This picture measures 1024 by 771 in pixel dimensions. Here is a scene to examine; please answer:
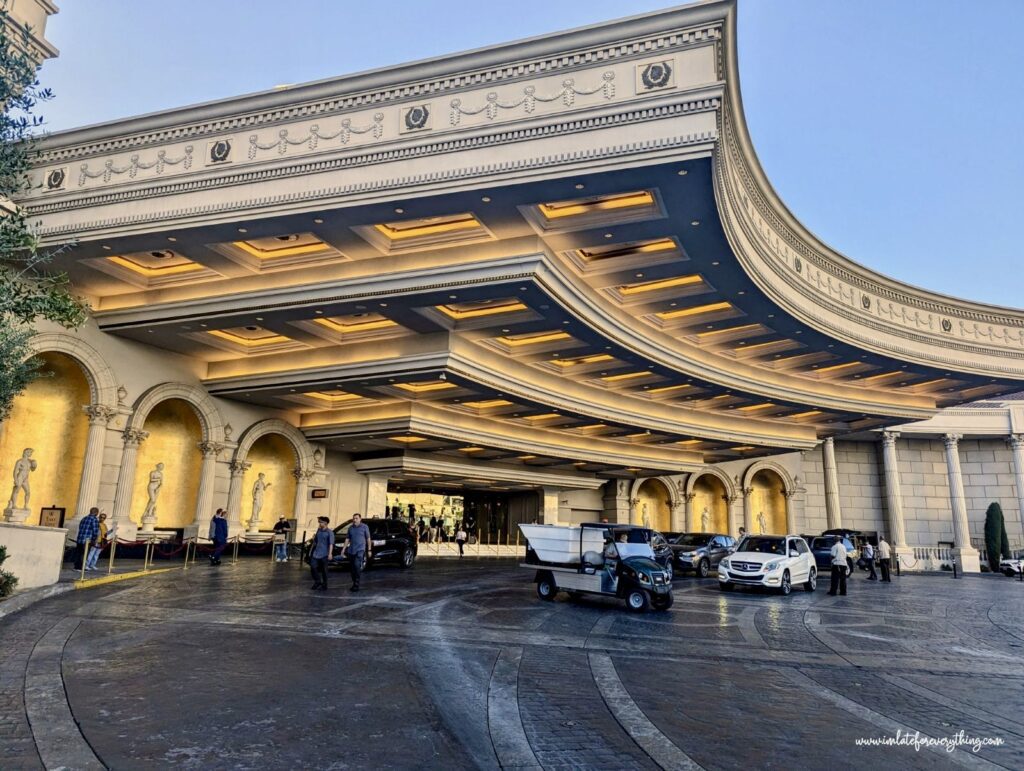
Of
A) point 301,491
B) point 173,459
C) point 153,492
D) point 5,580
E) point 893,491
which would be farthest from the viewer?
point 893,491

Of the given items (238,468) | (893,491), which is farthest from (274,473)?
(893,491)

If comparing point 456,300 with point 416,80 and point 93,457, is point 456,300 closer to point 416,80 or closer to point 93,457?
point 416,80

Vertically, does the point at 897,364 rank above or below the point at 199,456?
above

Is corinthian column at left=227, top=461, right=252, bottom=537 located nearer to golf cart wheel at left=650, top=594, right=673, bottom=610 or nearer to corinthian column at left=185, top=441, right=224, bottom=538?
corinthian column at left=185, top=441, right=224, bottom=538

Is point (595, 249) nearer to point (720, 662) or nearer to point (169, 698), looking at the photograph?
point (720, 662)

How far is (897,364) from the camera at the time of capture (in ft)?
93.1

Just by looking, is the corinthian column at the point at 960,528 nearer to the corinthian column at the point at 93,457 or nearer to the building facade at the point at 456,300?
the building facade at the point at 456,300

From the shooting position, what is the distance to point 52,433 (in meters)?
22.8

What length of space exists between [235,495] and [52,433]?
6.85m

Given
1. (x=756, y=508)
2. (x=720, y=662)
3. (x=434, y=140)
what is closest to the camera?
(x=720, y=662)

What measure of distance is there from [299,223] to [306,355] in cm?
868

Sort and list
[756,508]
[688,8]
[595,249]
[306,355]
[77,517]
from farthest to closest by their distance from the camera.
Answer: [756,508], [306,355], [77,517], [595,249], [688,8]

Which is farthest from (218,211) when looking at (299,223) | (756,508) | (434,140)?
(756,508)

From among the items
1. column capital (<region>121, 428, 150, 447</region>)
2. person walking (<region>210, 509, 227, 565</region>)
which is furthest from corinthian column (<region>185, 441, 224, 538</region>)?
person walking (<region>210, 509, 227, 565</region>)
